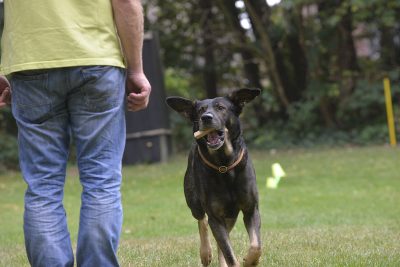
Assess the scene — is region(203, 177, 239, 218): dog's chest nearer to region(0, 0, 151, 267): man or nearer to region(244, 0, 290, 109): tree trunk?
region(0, 0, 151, 267): man

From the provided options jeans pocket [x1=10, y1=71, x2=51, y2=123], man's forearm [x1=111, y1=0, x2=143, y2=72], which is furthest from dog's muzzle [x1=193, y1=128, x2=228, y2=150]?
jeans pocket [x1=10, y1=71, x2=51, y2=123]

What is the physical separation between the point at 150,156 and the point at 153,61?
2.21 metres

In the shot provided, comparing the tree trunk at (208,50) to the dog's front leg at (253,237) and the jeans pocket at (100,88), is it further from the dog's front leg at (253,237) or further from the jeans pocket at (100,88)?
the jeans pocket at (100,88)

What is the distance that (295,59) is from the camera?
69.7 feet

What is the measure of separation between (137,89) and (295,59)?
17.7 meters

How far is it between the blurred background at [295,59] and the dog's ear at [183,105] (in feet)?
44.1

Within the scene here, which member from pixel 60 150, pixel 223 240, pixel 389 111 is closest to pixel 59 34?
pixel 60 150

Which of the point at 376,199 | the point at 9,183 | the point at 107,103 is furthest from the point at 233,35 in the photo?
the point at 107,103

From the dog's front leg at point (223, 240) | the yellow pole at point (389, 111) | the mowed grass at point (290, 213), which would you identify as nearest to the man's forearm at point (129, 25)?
the dog's front leg at point (223, 240)

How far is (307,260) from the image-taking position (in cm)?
527

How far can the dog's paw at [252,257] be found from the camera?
4.92 meters

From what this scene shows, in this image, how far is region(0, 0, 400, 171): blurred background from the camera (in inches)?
773

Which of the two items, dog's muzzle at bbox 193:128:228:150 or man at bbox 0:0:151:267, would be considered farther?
dog's muzzle at bbox 193:128:228:150

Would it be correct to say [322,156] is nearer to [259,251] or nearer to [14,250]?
[14,250]
